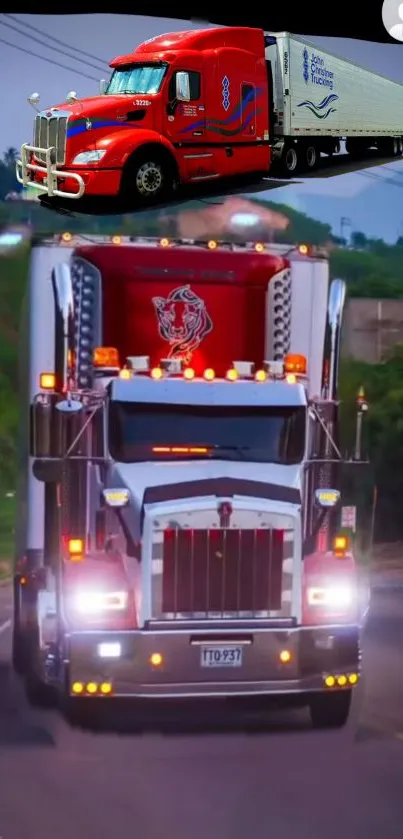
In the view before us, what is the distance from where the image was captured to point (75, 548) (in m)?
8.89

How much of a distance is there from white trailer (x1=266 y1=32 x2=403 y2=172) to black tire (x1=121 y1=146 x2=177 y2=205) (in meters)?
0.99

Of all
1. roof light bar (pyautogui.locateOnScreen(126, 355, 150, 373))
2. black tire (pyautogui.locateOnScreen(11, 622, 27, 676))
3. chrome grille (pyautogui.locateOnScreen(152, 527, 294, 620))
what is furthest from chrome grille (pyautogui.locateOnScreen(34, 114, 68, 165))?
black tire (pyautogui.locateOnScreen(11, 622, 27, 676))

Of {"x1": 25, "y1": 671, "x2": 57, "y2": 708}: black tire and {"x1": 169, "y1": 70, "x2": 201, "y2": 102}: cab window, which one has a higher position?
{"x1": 169, "y1": 70, "x2": 201, "y2": 102}: cab window

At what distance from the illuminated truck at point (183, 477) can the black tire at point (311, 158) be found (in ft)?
3.38

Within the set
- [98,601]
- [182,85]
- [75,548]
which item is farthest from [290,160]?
[98,601]

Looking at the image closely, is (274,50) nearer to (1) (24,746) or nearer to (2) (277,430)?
(2) (277,430)

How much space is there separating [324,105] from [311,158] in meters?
0.40

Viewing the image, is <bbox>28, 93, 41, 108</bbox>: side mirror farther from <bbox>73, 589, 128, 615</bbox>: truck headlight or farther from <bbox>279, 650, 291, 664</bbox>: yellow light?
<bbox>279, 650, 291, 664</bbox>: yellow light

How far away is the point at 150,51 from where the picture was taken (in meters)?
9.45

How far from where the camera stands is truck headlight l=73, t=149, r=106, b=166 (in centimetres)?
891

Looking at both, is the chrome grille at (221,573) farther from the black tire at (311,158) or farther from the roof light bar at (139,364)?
the black tire at (311,158)

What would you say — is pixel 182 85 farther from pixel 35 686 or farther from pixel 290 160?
pixel 35 686

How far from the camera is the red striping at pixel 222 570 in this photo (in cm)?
868

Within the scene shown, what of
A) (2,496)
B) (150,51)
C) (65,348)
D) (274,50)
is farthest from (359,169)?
(2,496)
